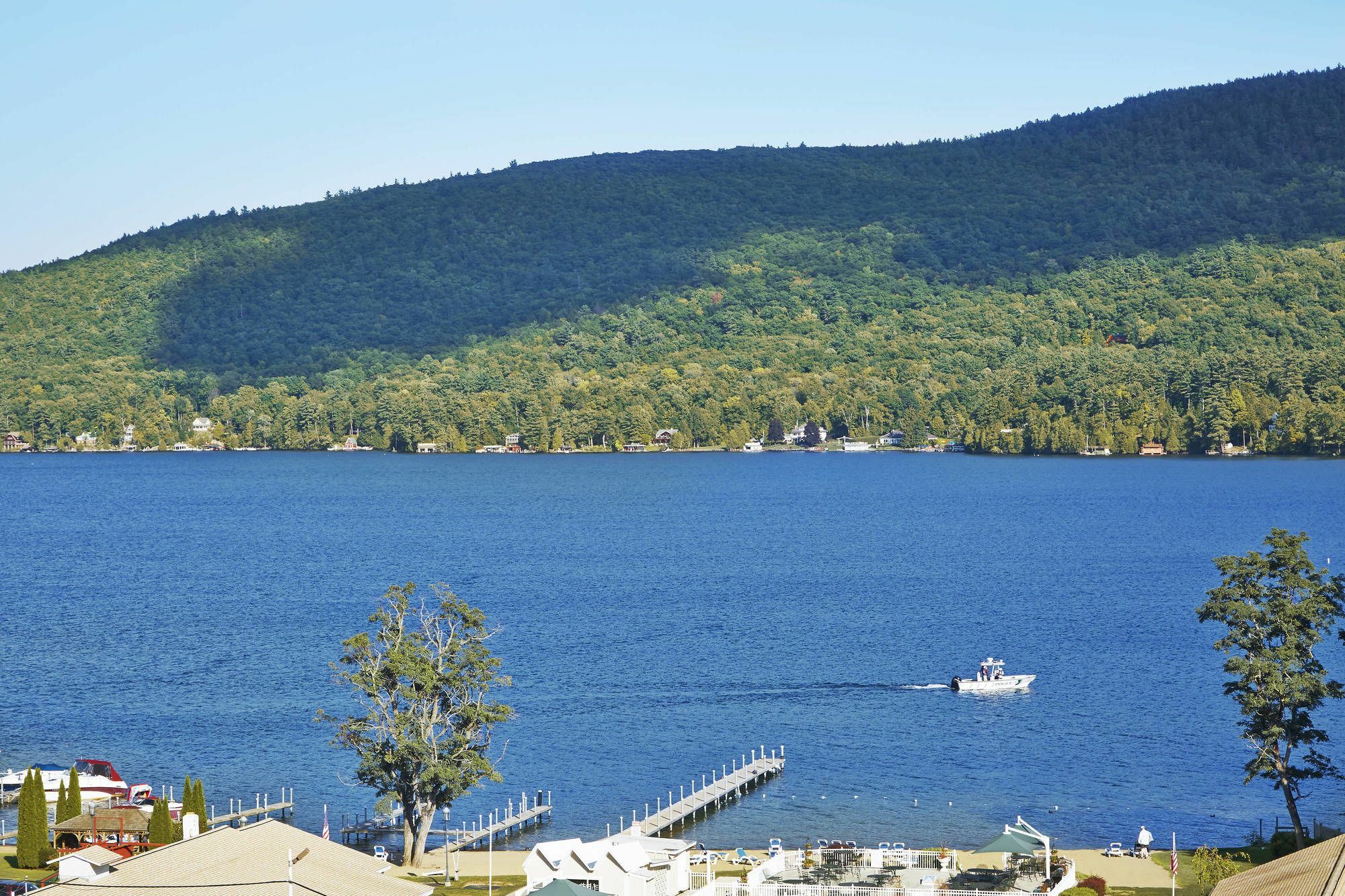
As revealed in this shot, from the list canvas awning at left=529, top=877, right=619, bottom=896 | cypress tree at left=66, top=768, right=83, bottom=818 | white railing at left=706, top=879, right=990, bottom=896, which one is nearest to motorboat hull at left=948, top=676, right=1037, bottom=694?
white railing at left=706, top=879, right=990, bottom=896

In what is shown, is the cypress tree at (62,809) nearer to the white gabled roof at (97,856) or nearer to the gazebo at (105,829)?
the gazebo at (105,829)

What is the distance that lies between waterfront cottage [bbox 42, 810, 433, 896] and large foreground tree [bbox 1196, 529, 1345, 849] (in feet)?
Result: 72.7

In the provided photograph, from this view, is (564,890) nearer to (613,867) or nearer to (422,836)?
(613,867)

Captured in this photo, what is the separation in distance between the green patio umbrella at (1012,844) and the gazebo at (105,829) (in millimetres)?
20494

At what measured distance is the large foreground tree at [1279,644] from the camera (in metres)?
44.6

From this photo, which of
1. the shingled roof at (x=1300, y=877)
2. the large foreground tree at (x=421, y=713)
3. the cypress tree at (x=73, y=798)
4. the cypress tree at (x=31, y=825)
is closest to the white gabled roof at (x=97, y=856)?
the cypress tree at (x=31, y=825)

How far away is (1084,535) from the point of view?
132250 millimetres

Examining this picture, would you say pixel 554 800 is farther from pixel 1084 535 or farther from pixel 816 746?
pixel 1084 535

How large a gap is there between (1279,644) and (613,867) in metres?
20.0

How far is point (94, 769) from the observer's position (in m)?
52.6

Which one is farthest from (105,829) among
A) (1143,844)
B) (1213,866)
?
(1213,866)

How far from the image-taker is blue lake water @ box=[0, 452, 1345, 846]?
54.5m

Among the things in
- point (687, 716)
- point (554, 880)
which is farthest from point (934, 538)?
point (554, 880)

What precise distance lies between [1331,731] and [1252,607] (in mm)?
18221
